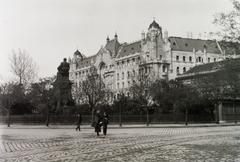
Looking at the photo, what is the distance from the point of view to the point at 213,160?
958cm

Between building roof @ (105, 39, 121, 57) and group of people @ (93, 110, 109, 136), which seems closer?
group of people @ (93, 110, 109, 136)

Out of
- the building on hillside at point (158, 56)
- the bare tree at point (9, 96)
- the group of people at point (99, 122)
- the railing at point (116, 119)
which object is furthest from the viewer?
the building on hillside at point (158, 56)

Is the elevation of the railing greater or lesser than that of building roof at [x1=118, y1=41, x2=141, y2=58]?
lesser

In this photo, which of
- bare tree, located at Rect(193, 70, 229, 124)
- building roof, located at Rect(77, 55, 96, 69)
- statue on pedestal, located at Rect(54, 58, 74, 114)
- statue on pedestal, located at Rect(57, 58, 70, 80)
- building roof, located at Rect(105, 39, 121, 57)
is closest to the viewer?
statue on pedestal, located at Rect(54, 58, 74, 114)

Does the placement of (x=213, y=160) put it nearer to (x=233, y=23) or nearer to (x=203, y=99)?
(x=233, y=23)

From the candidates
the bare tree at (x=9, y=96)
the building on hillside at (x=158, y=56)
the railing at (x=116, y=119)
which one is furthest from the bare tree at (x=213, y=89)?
the building on hillside at (x=158, y=56)

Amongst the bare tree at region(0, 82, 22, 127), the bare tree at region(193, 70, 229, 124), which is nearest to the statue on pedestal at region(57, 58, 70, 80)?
the bare tree at region(0, 82, 22, 127)

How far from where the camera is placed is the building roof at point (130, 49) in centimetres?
10506

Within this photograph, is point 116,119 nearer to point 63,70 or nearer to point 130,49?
point 63,70

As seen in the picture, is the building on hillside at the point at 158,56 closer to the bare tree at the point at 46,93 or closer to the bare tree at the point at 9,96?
the bare tree at the point at 9,96

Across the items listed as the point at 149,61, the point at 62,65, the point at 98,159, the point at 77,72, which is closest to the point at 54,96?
the point at 62,65

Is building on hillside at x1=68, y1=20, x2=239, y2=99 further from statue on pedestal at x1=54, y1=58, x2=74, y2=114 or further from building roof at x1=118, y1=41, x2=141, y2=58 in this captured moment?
statue on pedestal at x1=54, y1=58, x2=74, y2=114

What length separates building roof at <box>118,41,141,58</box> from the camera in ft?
345

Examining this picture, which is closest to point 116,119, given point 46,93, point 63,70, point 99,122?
point 63,70
